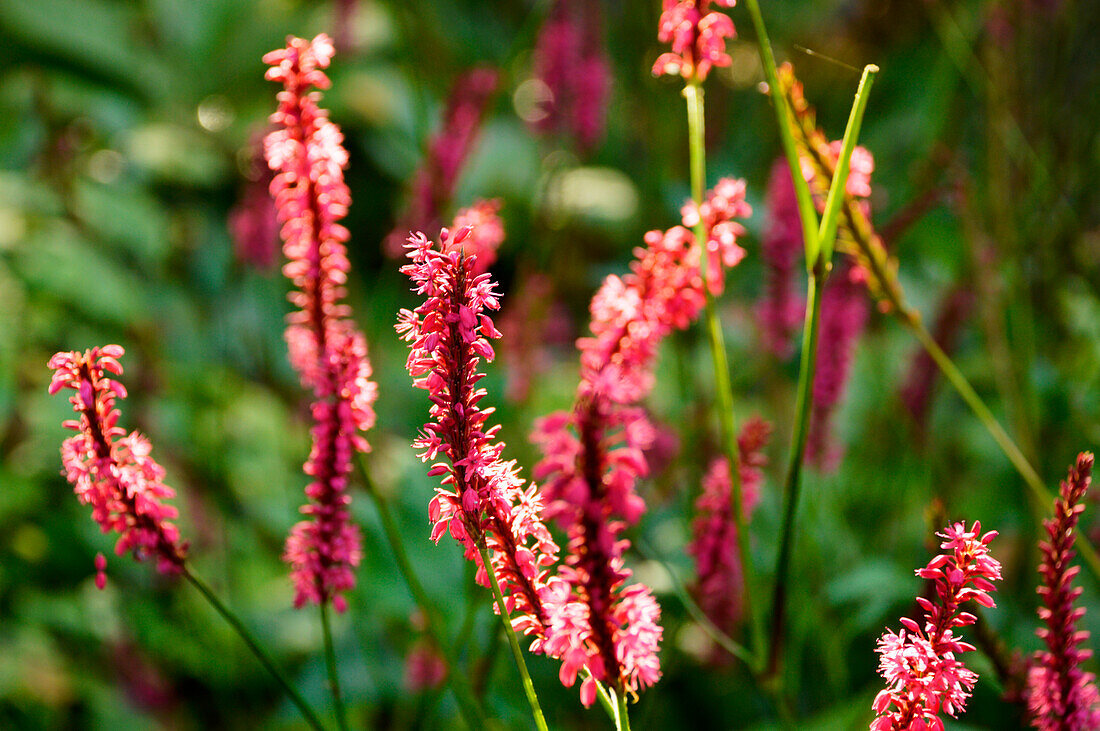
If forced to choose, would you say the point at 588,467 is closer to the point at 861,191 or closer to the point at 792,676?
the point at 861,191

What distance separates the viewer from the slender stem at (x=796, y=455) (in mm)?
327

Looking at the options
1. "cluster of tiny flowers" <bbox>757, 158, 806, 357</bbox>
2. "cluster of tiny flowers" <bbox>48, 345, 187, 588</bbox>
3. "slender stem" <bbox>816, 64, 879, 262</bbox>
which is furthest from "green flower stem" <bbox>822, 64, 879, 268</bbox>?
"cluster of tiny flowers" <bbox>757, 158, 806, 357</bbox>

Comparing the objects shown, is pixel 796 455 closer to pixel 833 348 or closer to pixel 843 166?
pixel 843 166

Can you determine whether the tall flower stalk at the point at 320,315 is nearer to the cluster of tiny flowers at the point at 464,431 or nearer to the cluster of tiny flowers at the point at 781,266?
the cluster of tiny flowers at the point at 464,431

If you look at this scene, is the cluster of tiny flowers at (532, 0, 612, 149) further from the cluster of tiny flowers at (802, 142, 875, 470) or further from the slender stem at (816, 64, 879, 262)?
the slender stem at (816, 64, 879, 262)

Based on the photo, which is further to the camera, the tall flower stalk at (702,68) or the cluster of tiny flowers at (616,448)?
the tall flower stalk at (702,68)

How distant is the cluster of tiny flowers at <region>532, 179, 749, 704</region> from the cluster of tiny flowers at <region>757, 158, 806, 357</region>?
0.31 m

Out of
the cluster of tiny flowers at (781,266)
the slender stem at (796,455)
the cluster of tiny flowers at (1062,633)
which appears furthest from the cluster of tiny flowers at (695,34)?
the cluster of tiny flowers at (781,266)

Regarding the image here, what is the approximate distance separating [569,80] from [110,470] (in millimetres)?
813

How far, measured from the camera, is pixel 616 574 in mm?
252

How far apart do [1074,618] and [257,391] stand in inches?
52.6

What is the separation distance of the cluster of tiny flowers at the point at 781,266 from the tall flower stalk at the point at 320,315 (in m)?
0.44

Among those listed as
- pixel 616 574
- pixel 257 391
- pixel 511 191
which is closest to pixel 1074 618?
pixel 616 574

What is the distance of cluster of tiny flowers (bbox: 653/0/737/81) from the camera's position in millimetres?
369
